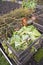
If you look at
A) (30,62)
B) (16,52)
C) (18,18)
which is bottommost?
(30,62)

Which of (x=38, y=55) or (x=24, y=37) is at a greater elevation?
(x=24, y=37)

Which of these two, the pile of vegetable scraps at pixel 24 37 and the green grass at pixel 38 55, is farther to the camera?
the green grass at pixel 38 55

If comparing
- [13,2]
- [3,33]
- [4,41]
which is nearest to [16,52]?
[4,41]

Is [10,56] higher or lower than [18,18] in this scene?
lower

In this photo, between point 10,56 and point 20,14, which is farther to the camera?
point 20,14

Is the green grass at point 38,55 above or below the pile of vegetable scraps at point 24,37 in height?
below

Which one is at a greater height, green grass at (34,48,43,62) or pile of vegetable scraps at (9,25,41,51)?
pile of vegetable scraps at (9,25,41,51)

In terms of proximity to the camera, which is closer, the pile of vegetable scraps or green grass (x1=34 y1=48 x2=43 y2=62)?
the pile of vegetable scraps

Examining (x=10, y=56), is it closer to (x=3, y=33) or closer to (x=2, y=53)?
(x=2, y=53)
